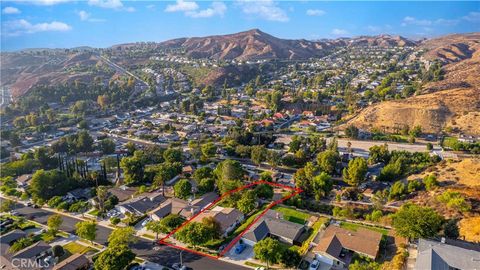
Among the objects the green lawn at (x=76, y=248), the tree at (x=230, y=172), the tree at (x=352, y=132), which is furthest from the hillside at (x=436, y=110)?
the green lawn at (x=76, y=248)

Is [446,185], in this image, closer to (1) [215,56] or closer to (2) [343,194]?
(2) [343,194]

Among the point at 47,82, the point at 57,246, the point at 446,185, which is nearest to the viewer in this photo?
the point at 57,246

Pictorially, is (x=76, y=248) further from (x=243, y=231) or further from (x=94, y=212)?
(x=243, y=231)

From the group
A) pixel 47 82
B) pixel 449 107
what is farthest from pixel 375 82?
pixel 47 82

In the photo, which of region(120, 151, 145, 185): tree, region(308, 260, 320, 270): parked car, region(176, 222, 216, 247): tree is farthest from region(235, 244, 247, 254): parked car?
region(120, 151, 145, 185): tree

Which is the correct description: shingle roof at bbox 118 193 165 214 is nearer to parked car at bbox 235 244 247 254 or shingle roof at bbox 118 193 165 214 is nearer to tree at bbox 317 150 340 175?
parked car at bbox 235 244 247 254
